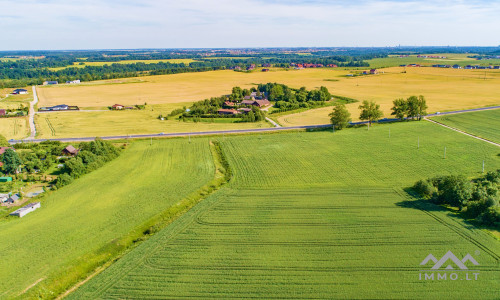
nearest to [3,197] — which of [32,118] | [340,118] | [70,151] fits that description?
[70,151]

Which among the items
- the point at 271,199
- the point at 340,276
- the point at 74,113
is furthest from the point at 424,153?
the point at 74,113

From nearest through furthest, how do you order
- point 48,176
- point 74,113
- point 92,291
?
point 92,291 → point 48,176 → point 74,113

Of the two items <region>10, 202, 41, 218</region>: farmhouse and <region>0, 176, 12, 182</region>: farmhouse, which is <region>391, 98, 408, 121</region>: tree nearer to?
<region>10, 202, 41, 218</region>: farmhouse

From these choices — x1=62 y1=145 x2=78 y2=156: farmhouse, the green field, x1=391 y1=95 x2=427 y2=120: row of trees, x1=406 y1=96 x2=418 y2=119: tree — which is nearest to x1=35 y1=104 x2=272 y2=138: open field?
x1=62 y1=145 x2=78 y2=156: farmhouse

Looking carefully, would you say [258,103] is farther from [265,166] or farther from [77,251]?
[77,251]

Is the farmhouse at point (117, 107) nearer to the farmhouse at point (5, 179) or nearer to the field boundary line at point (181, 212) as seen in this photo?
the field boundary line at point (181, 212)
